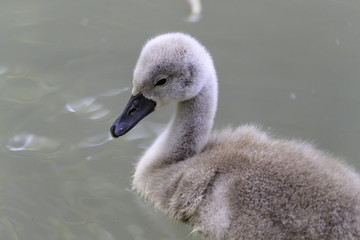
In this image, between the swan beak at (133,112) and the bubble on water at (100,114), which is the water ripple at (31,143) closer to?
the bubble on water at (100,114)

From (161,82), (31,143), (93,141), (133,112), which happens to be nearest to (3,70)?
(31,143)

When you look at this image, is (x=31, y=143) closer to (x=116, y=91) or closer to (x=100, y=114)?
(x=100, y=114)

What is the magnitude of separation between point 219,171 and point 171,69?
22.4 inches

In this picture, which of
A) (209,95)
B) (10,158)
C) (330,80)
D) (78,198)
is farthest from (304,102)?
(10,158)

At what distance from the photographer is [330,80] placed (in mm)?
3957

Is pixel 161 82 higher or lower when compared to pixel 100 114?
higher

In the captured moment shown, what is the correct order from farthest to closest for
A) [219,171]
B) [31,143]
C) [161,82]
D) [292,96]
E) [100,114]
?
[292,96] < [100,114] < [31,143] < [161,82] < [219,171]

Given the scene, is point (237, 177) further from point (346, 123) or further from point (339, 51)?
point (339, 51)

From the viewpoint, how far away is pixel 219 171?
2871 millimetres

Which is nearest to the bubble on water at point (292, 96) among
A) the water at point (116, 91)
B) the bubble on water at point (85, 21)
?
the water at point (116, 91)

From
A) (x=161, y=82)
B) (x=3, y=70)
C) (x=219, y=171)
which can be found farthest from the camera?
(x=3, y=70)

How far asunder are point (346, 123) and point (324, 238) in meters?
1.30

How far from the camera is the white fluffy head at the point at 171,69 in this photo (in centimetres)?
290

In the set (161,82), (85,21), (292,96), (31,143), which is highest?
(161,82)
